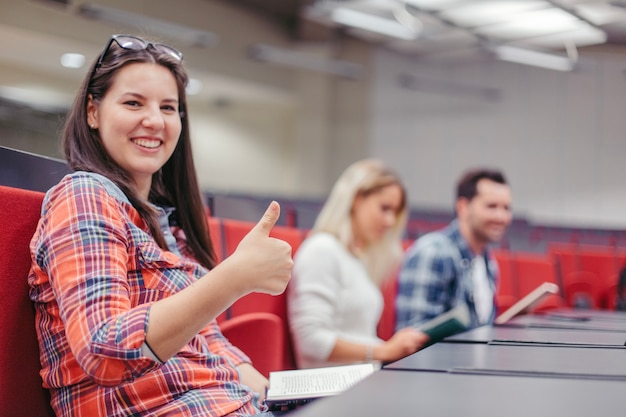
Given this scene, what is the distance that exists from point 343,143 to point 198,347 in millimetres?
10423

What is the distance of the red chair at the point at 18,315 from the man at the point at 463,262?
5.47 feet

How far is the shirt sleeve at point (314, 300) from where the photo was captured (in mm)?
2264

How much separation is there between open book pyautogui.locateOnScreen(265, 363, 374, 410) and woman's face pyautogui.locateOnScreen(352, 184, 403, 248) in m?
1.16

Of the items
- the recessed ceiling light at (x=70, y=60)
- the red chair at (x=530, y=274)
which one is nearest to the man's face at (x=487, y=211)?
the red chair at (x=530, y=274)

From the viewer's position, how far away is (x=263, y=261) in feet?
3.66

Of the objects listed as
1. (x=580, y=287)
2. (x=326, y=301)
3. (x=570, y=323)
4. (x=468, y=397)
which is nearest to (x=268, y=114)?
(x=580, y=287)

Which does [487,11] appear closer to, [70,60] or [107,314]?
[70,60]

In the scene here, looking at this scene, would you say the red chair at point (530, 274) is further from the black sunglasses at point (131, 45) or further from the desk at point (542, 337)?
the black sunglasses at point (131, 45)

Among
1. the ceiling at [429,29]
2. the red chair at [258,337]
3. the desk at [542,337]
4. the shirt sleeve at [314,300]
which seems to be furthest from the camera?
the ceiling at [429,29]

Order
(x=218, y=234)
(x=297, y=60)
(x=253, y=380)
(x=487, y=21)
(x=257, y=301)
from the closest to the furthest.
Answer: (x=253, y=380), (x=218, y=234), (x=257, y=301), (x=487, y=21), (x=297, y=60)

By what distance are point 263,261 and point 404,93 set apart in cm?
1086

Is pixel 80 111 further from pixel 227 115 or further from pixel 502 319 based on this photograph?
pixel 227 115

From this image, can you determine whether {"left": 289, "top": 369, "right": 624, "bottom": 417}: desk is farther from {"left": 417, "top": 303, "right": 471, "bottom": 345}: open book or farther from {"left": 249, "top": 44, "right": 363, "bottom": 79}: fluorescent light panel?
{"left": 249, "top": 44, "right": 363, "bottom": 79}: fluorescent light panel

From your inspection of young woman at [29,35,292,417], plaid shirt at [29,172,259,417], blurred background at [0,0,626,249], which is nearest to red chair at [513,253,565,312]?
young woman at [29,35,292,417]
